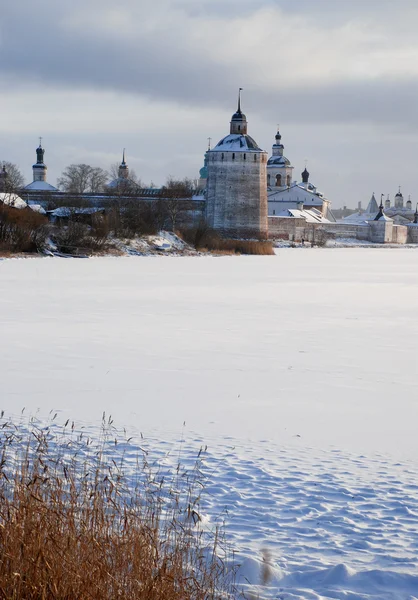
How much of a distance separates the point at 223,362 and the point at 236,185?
38985mm

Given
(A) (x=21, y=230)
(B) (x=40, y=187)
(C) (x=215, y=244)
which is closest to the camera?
(A) (x=21, y=230)

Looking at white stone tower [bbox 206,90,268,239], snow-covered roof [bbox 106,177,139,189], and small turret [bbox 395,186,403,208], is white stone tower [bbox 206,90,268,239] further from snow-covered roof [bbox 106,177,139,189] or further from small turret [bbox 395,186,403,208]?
small turret [bbox 395,186,403,208]

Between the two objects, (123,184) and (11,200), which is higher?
(123,184)

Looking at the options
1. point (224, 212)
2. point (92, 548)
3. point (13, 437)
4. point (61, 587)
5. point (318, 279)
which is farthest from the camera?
point (224, 212)

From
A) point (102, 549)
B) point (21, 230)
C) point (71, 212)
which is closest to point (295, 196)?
point (71, 212)

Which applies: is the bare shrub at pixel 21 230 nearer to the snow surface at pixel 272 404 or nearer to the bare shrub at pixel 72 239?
the bare shrub at pixel 72 239

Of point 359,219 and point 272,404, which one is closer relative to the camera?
point 272,404

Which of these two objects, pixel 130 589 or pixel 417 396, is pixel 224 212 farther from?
pixel 130 589

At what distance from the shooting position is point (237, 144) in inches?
1754

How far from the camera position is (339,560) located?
8.87ft

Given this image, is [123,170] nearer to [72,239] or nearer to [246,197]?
[246,197]

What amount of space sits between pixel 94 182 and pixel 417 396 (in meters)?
61.9

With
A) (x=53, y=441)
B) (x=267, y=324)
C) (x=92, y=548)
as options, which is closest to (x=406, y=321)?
(x=267, y=324)

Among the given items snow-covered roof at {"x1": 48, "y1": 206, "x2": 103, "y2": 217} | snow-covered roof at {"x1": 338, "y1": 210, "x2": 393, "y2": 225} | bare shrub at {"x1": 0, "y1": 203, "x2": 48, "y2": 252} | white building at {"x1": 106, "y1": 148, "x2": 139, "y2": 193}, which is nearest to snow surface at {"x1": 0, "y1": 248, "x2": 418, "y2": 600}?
bare shrub at {"x1": 0, "y1": 203, "x2": 48, "y2": 252}
